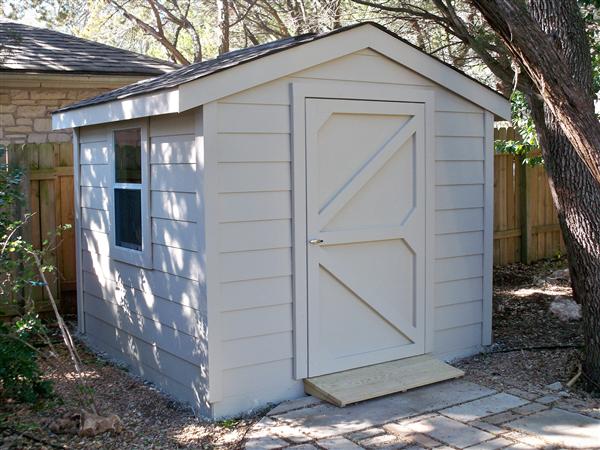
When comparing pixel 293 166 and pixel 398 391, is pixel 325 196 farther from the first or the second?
pixel 398 391

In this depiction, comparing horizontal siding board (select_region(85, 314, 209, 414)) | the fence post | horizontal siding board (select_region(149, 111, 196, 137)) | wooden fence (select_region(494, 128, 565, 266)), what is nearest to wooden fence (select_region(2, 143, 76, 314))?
horizontal siding board (select_region(85, 314, 209, 414))

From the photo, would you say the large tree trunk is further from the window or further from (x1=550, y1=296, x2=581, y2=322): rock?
the window

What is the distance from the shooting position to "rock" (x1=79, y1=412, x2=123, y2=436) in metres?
4.64

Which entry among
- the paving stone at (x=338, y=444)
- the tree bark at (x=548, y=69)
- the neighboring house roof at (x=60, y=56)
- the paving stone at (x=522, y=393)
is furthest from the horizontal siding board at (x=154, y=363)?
the neighboring house roof at (x=60, y=56)

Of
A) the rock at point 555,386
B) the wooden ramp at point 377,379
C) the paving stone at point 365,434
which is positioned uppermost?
the wooden ramp at point 377,379

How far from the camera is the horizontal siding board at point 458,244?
6.07 m

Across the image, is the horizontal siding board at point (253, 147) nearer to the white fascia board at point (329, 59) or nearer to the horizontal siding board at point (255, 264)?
the white fascia board at point (329, 59)

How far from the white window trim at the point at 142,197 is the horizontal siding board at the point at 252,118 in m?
0.98

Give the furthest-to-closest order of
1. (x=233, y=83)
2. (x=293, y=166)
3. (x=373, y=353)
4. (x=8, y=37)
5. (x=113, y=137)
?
(x=8, y=37) → (x=113, y=137) → (x=373, y=353) → (x=293, y=166) → (x=233, y=83)

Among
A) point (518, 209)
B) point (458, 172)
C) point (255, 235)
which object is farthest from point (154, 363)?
point (518, 209)

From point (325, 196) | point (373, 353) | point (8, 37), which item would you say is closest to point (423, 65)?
point (325, 196)

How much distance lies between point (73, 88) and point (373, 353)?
Result: 6118mm

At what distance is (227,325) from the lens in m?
4.98

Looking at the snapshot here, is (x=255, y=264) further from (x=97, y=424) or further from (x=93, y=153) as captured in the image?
(x=93, y=153)
